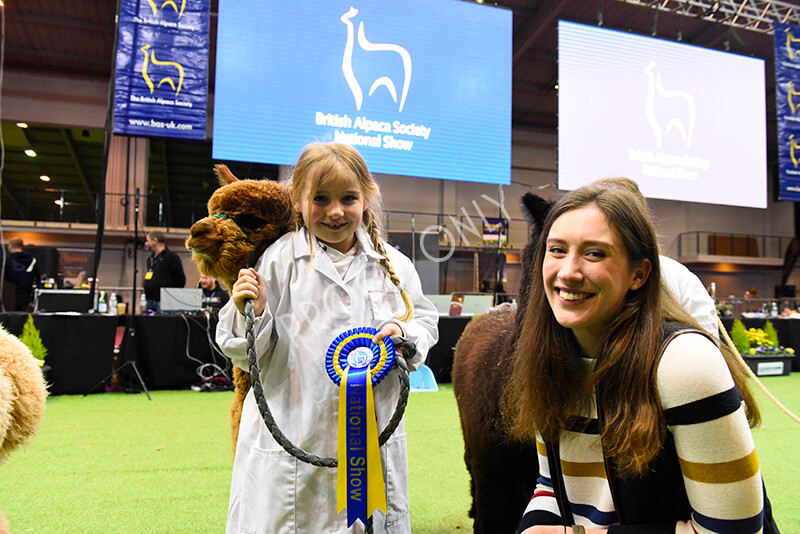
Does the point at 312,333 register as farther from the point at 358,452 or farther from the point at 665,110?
the point at 665,110

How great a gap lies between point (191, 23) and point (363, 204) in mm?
5461

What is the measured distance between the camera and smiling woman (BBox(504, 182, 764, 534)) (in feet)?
2.69

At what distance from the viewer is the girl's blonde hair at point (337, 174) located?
51.0 inches

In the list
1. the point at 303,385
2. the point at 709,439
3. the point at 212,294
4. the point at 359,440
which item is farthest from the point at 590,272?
the point at 212,294

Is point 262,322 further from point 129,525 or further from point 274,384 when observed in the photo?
point 129,525

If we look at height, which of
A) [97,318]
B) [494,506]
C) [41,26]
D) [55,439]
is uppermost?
[41,26]

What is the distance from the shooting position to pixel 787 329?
7910 mm

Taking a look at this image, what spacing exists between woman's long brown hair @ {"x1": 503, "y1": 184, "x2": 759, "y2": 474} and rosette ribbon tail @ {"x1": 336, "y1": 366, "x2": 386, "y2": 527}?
1.13ft

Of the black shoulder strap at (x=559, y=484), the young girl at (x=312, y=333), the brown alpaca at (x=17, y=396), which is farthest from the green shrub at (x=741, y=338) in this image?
the brown alpaca at (x=17, y=396)

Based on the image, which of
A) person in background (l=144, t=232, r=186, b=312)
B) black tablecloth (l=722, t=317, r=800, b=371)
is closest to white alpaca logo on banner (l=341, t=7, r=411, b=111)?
person in background (l=144, t=232, r=186, b=312)

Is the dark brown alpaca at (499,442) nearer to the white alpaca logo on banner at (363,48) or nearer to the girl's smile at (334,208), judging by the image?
the girl's smile at (334,208)

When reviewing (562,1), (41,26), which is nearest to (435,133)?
(562,1)

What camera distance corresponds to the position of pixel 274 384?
1.29 meters

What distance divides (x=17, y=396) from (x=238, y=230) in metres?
0.83
